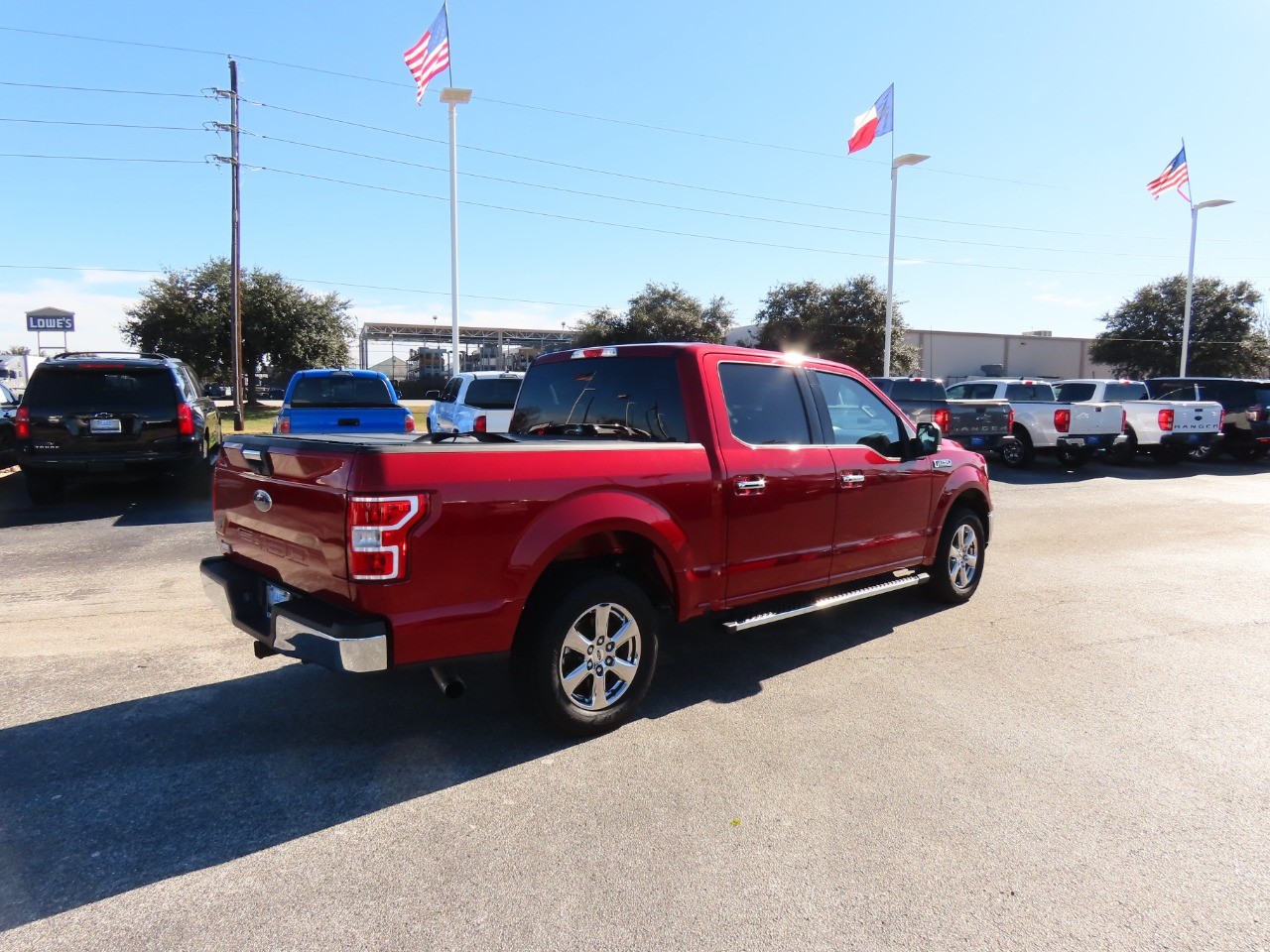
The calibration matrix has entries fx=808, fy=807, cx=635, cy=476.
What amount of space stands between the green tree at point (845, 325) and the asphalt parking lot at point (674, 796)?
3539 centimetres

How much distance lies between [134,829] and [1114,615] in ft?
20.8

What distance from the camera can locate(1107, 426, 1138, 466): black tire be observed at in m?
17.2

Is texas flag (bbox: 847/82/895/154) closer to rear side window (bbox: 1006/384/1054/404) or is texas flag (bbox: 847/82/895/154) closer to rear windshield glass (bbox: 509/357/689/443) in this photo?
rear side window (bbox: 1006/384/1054/404)

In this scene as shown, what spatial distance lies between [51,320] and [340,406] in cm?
3401

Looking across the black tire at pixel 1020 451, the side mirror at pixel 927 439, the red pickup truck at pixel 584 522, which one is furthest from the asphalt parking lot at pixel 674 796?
the black tire at pixel 1020 451

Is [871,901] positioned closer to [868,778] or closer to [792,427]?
[868,778]

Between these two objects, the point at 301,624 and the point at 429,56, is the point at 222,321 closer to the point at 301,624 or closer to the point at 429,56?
the point at 429,56

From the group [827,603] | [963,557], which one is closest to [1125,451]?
[963,557]

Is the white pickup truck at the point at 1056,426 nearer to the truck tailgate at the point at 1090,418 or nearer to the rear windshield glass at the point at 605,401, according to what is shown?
the truck tailgate at the point at 1090,418

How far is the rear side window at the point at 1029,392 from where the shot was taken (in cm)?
1680

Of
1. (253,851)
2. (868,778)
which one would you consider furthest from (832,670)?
(253,851)

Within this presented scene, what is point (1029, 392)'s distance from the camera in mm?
16875

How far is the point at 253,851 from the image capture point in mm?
2859

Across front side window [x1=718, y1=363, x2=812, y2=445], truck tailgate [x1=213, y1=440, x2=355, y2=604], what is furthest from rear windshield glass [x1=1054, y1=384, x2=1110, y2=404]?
truck tailgate [x1=213, y1=440, x2=355, y2=604]
